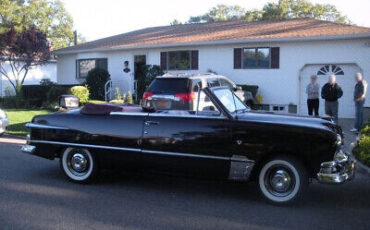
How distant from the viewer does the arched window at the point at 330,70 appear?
16.8m

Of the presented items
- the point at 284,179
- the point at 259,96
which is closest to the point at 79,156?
the point at 284,179

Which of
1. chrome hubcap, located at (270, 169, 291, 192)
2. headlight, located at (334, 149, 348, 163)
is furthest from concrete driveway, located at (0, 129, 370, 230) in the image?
headlight, located at (334, 149, 348, 163)

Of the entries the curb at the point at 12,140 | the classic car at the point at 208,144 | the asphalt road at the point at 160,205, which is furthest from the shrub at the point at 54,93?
the classic car at the point at 208,144

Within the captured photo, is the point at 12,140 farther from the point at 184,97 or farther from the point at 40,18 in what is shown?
the point at 40,18

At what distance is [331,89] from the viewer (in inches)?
476

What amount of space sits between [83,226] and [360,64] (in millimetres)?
14060

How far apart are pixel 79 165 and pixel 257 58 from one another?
12945mm

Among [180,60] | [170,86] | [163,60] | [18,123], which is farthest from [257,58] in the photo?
[18,123]

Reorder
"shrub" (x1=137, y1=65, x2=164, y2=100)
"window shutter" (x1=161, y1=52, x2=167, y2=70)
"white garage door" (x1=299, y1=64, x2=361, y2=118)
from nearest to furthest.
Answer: "white garage door" (x1=299, y1=64, x2=361, y2=118) < "shrub" (x1=137, y1=65, x2=164, y2=100) < "window shutter" (x1=161, y1=52, x2=167, y2=70)

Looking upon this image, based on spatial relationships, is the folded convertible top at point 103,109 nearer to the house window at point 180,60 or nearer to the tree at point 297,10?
the house window at point 180,60

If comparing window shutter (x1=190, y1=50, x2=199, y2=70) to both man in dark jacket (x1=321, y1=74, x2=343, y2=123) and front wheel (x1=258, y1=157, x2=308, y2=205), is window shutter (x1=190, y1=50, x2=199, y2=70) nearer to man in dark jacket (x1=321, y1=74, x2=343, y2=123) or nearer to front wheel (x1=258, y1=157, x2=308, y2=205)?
man in dark jacket (x1=321, y1=74, x2=343, y2=123)

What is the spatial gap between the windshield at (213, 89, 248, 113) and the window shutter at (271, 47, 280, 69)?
450 inches

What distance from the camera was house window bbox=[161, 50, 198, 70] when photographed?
65.9 feet

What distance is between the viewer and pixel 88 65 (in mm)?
24250
